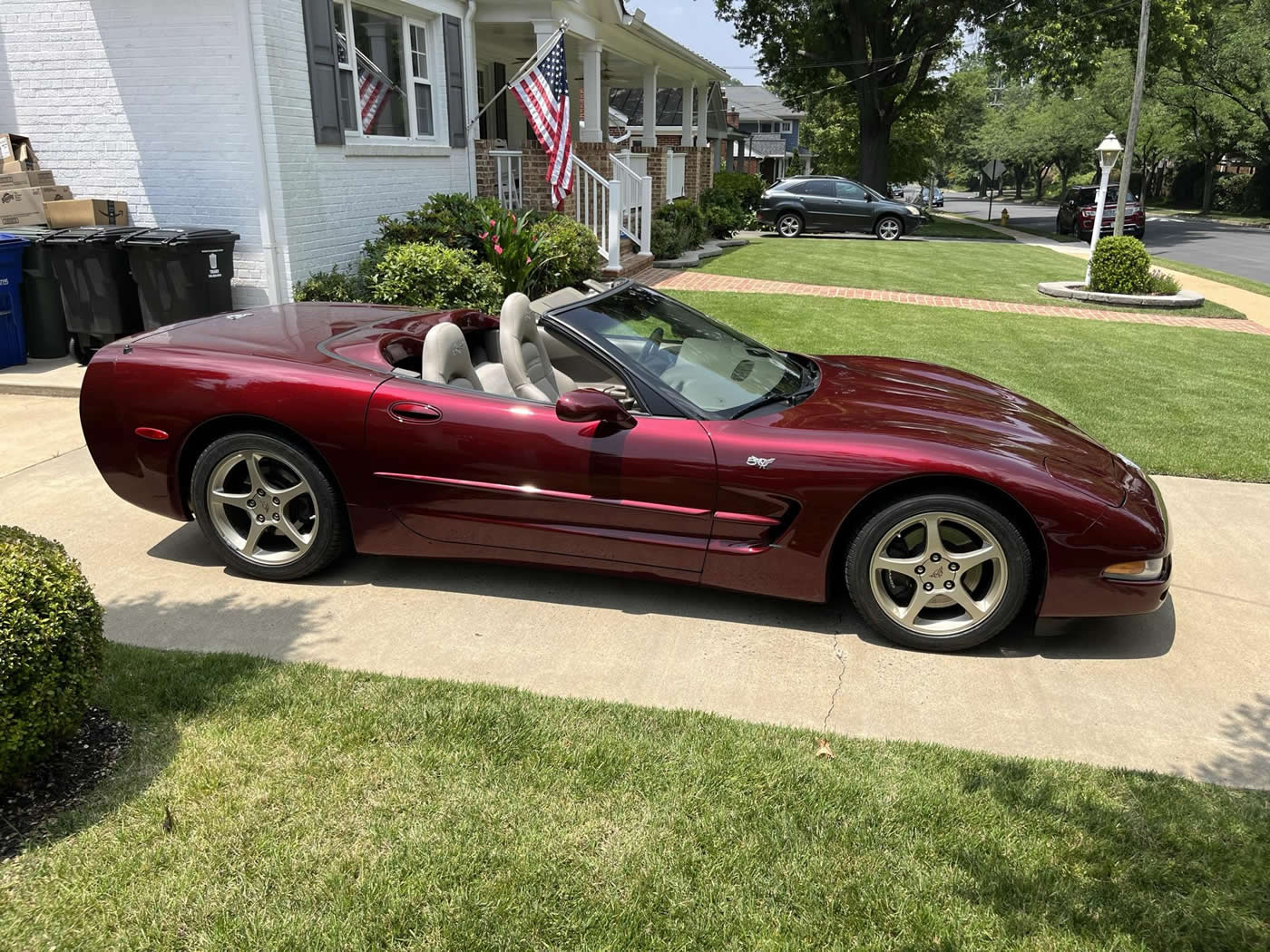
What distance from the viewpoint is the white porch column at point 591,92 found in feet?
48.4

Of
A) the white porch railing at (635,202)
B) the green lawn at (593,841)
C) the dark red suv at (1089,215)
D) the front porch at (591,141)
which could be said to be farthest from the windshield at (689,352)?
the dark red suv at (1089,215)

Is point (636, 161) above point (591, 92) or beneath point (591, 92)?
beneath

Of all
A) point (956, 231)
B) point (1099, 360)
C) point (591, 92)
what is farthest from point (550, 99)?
point (956, 231)

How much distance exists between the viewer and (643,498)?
12.9 ft

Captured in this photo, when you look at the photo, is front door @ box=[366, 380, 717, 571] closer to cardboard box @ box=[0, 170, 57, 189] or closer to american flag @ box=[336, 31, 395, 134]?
cardboard box @ box=[0, 170, 57, 189]

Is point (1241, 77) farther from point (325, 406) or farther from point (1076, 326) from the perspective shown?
point (325, 406)

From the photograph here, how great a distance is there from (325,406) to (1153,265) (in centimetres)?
1965

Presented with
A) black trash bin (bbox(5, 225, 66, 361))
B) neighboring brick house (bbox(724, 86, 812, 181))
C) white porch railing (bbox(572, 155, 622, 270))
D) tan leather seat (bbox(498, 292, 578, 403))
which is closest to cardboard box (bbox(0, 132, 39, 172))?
black trash bin (bbox(5, 225, 66, 361))

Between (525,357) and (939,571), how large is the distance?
81.2 inches

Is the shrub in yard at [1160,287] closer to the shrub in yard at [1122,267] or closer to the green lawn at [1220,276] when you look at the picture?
the shrub in yard at [1122,267]

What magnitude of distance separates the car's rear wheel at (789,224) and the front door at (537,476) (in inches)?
867

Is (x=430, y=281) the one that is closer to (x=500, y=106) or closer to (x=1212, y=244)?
(x=500, y=106)

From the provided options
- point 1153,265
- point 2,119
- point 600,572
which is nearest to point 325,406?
point 600,572

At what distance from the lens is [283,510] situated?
434 cm
